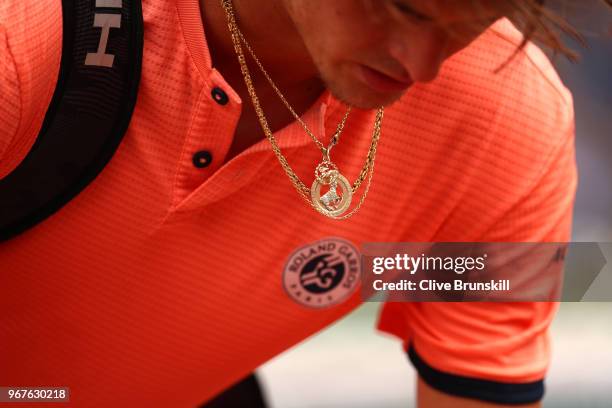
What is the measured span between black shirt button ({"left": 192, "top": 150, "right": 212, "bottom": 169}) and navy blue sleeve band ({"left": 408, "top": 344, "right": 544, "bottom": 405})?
40 cm

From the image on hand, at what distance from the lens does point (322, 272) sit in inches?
36.4

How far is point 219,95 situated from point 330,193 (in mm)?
151

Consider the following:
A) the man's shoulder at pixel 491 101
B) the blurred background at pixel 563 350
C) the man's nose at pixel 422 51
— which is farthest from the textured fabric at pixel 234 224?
the blurred background at pixel 563 350

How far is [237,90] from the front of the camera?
0.81 metres

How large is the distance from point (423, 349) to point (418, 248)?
0.44ft

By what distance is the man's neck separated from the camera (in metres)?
Result: 0.76

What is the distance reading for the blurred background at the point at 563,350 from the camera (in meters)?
1.81

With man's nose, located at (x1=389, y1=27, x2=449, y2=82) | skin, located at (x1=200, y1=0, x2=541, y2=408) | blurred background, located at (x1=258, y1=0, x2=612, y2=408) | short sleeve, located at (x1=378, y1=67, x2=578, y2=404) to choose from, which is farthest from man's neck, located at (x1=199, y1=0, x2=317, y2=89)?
blurred background, located at (x1=258, y1=0, x2=612, y2=408)

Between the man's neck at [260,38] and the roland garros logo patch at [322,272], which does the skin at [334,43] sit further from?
the roland garros logo patch at [322,272]

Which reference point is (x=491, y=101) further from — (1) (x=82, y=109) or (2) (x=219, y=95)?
(1) (x=82, y=109)

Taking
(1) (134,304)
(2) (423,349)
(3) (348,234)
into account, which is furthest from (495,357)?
(1) (134,304)

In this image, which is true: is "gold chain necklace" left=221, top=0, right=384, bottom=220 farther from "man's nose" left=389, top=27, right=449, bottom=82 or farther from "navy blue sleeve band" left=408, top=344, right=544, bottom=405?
"navy blue sleeve band" left=408, top=344, right=544, bottom=405

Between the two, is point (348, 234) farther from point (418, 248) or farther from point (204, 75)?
point (204, 75)

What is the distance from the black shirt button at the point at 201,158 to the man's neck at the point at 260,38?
8 centimetres
